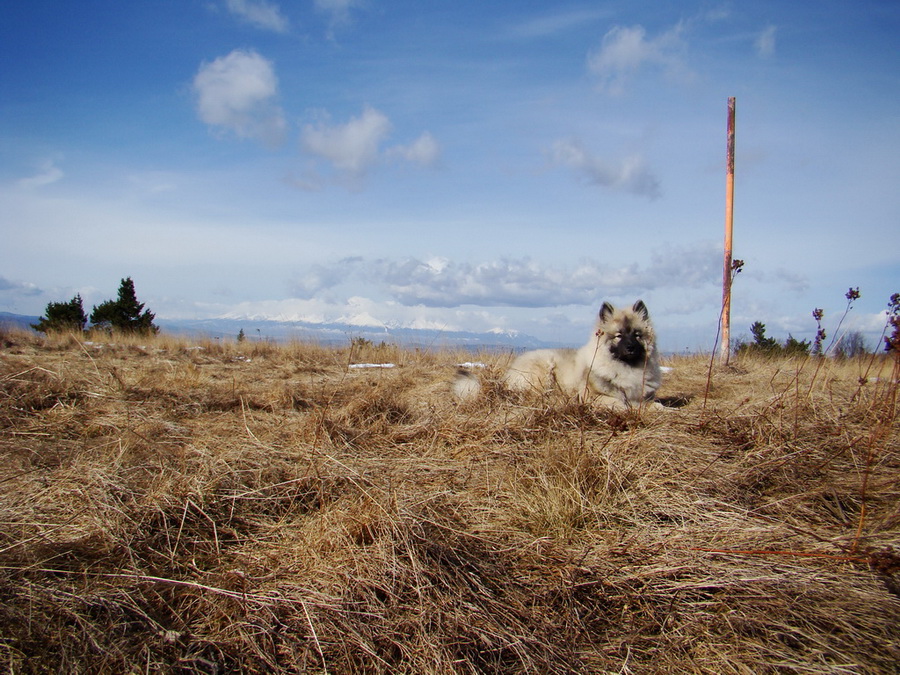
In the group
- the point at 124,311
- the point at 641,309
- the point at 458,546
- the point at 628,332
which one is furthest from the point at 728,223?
the point at 124,311

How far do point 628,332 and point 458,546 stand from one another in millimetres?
4749

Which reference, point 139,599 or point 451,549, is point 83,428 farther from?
point 451,549

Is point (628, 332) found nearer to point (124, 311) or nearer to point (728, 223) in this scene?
point (728, 223)

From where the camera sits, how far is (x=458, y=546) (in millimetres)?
2346

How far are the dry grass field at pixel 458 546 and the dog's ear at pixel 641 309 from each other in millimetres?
2565

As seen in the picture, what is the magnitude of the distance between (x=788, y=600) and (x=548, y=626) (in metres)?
0.97

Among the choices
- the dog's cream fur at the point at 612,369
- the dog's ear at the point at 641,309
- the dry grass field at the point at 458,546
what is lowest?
the dry grass field at the point at 458,546

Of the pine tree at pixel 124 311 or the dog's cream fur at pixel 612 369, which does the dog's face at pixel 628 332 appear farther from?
the pine tree at pixel 124 311

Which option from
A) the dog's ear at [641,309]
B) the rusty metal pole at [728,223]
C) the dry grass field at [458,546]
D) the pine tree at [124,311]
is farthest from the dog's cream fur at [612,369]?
the pine tree at [124,311]

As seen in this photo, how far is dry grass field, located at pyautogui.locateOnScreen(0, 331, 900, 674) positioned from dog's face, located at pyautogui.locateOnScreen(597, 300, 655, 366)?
1982 mm

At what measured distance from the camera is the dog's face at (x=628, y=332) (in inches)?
244

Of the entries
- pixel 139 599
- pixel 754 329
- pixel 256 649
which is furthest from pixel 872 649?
pixel 754 329

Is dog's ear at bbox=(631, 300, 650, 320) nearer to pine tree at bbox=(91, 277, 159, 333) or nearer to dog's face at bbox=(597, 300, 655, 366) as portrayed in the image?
dog's face at bbox=(597, 300, 655, 366)

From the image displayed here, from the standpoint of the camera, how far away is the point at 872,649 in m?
1.75
